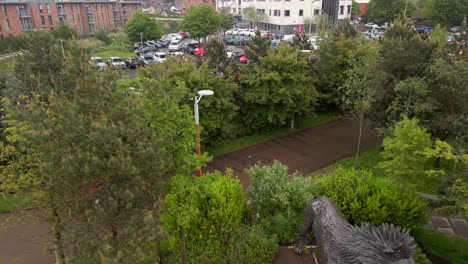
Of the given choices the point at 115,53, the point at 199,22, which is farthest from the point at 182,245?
the point at 199,22

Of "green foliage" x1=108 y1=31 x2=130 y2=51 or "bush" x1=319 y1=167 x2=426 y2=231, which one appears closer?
"bush" x1=319 y1=167 x2=426 y2=231

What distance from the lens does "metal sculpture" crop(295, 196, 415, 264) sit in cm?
877

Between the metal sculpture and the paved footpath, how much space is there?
7.25 meters

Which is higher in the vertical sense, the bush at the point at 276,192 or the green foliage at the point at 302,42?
the green foliage at the point at 302,42

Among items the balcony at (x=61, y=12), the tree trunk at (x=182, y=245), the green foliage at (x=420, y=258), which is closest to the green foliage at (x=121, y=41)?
the balcony at (x=61, y=12)

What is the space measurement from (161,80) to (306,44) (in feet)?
71.1

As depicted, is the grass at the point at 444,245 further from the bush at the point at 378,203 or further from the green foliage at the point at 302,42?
the green foliage at the point at 302,42

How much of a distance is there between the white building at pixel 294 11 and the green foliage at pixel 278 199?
52.5m

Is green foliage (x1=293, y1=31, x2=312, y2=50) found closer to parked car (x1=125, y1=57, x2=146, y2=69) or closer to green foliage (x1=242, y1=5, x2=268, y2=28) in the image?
parked car (x1=125, y1=57, x2=146, y2=69)

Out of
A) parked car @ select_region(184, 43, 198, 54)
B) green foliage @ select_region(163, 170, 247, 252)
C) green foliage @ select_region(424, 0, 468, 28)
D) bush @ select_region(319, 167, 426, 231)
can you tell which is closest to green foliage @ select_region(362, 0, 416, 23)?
green foliage @ select_region(424, 0, 468, 28)

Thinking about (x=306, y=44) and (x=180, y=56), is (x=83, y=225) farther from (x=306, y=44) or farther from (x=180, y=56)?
(x=306, y=44)

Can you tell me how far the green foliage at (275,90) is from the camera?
22.1 metres

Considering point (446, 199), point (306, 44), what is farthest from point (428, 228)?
point (306, 44)

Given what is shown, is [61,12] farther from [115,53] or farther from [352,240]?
[352,240]
